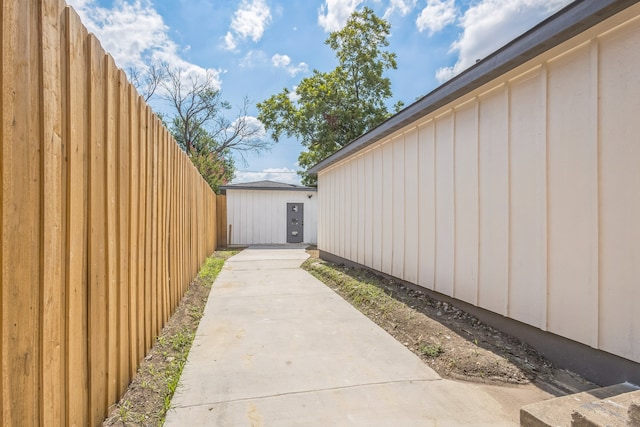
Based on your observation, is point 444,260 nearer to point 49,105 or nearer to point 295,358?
point 295,358

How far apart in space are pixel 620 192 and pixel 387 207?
3.37 metres

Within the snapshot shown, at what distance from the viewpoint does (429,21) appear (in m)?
9.19

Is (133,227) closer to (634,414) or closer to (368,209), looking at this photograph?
(634,414)

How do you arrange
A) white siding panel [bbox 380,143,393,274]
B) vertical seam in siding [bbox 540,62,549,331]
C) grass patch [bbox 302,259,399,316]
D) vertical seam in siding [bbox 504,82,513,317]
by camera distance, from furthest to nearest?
white siding panel [bbox 380,143,393,274] < grass patch [bbox 302,259,399,316] < vertical seam in siding [bbox 504,82,513,317] < vertical seam in siding [bbox 540,62,549,331]

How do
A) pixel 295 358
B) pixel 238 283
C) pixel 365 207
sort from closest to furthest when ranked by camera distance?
pixel 295 358
pixel 238 283
pixel 365 207

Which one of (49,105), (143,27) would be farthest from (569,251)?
(143,27)

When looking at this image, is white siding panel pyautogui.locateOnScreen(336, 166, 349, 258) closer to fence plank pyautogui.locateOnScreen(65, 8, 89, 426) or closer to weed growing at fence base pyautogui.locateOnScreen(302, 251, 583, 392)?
weed growing at fence base pyautogui.locateOnScreen(302, 251, 583, 392)

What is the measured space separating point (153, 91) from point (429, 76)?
13.6 m

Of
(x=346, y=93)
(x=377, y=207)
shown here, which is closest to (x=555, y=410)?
(x=377, y=207)

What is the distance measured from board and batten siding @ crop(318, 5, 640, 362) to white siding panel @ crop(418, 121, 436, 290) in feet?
0.07

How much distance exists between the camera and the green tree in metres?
16.5

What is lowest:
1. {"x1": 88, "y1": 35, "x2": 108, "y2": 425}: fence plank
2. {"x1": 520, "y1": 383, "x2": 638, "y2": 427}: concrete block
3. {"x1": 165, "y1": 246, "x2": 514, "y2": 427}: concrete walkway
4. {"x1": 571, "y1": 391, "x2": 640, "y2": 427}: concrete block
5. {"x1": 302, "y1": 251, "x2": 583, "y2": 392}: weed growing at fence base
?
{"x1": 165, "y1": 246, "x2": 514, "y2": 427}: concrete walkway

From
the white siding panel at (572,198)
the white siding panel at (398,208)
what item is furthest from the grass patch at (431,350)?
the white siding panel at (398,208)

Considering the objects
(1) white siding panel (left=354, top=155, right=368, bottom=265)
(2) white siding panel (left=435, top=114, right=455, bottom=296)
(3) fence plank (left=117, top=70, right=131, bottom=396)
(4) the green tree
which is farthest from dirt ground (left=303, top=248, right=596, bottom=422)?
(4) the green tree
